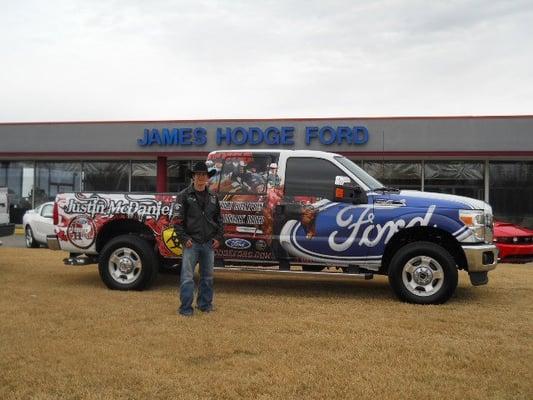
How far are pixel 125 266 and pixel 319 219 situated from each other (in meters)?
2.79

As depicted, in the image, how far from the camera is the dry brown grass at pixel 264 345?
13.6 feet

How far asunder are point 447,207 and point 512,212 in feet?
57.9

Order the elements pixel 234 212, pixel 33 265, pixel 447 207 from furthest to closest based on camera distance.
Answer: pixel 33 265 < pixel 234 212 < pixel 447 207

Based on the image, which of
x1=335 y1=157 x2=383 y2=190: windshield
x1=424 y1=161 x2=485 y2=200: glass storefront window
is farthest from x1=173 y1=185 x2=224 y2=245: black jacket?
x1=424 y1=161 x2=485 y2=200: glass storefront window

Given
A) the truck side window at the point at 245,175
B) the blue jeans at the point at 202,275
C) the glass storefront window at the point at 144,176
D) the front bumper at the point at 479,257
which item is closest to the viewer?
the blue jeans at the point at 202,275

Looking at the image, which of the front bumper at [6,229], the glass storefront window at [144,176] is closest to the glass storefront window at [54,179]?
the glass storefront window at [144,176]

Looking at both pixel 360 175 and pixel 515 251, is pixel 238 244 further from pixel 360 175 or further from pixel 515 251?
pixel 515 251

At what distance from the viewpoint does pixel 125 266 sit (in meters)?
8.23

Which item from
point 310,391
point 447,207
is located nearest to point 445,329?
point 447,207

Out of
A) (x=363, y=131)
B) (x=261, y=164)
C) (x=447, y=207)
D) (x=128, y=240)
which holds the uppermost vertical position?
(x=363, y=131)

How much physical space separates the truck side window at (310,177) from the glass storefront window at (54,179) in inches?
863

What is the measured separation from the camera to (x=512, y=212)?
922 inches

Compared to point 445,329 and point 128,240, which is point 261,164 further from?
point 445,329

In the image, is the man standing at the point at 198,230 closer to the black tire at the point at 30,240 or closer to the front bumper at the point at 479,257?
the front bumper at the point at 479,257
